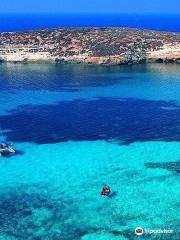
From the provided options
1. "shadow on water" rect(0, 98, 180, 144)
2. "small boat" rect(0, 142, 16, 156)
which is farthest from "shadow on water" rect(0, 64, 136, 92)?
"small boat" rect(0, 142, 16, 156)

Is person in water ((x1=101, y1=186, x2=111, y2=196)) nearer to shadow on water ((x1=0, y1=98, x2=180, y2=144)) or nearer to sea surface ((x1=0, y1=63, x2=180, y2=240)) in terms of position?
sea surface ((x1=0, y1=63, x2=180, y2=240))

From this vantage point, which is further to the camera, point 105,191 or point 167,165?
point 167,165

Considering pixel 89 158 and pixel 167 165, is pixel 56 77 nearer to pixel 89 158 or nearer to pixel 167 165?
pixel 89 158

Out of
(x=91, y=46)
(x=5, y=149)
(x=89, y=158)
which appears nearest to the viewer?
(x=89, y=158)

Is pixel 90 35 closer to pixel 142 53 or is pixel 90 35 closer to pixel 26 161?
pixel 142 53

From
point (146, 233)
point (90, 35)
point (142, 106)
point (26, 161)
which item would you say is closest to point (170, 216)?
point (146, 233)

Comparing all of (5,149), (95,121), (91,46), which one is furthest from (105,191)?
(91,46)

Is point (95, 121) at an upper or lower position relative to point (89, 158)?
upper
